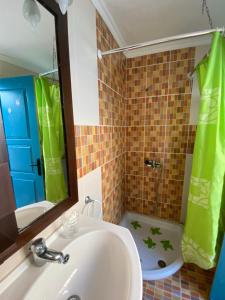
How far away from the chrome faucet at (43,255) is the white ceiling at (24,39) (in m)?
0.71

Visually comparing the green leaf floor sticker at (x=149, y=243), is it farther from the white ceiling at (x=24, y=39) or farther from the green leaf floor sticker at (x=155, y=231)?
the white ceiling at (x=24, y=39)

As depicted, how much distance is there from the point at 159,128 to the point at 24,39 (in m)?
1.59

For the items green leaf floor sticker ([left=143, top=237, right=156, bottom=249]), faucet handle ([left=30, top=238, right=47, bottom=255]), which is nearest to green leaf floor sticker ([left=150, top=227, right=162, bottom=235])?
green leaf floor sticker ([left=143, top=237, right=156, bottom=249])

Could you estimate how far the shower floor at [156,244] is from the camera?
1.41m

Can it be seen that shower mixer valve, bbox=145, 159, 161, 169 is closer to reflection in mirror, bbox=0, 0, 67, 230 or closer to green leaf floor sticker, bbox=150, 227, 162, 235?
green leaf floor sticker, bbox=150, 227, 162, 235

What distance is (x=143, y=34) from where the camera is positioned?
1.48 m

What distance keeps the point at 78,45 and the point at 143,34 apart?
959mm

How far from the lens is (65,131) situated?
0.79 metres

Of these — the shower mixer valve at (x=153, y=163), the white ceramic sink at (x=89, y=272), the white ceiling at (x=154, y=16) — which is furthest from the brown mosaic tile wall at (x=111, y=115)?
the white ceramic sink at (x=89, y=272)

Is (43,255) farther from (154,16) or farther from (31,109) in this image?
(154,16)

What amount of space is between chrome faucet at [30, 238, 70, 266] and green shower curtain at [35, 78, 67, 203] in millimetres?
209

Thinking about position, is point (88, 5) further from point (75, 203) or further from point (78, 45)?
point (75, 203)

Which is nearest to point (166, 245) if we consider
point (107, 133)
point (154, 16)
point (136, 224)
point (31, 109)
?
point (136, 224)

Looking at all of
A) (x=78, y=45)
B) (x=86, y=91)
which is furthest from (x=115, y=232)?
(x=78, y=45)
